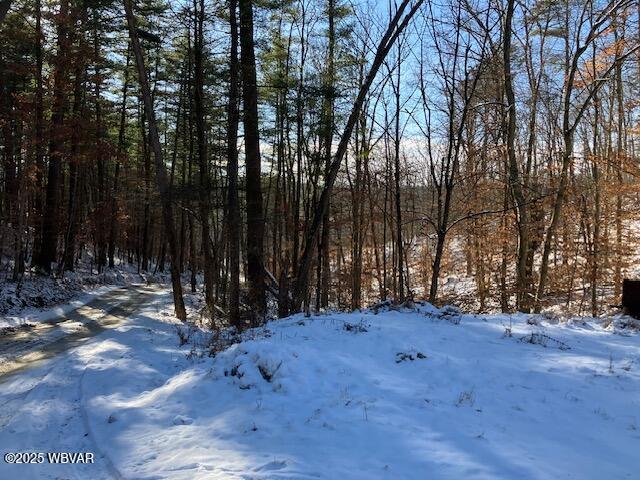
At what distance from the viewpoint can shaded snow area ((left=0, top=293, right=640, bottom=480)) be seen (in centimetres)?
396

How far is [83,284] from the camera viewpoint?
21.1 meters

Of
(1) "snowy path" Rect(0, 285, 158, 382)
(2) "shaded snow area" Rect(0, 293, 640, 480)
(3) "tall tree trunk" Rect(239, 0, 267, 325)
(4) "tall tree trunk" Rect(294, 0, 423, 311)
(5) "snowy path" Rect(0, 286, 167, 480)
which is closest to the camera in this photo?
(2) "shaded snow area" Rect(0, 293, 640, 480)

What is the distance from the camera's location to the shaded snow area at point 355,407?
13.0 feet

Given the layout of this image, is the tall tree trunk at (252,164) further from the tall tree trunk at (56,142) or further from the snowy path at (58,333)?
the tall tree trunk at (56,142)

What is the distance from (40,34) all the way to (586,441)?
67.7ft

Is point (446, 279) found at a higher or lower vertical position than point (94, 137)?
lower

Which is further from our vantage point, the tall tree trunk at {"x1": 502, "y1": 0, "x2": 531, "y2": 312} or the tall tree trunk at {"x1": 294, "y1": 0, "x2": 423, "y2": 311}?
the tall tree trunk at {"x1": 502, "y1": 0, "x2": 531, "y2": 312}

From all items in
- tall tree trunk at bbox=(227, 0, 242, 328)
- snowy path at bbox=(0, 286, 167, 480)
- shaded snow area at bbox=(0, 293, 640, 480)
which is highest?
tall tree trunk at bbox=(227, 0, 242, 328)

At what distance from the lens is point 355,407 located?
195 inches

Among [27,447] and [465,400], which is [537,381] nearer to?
[465,400]

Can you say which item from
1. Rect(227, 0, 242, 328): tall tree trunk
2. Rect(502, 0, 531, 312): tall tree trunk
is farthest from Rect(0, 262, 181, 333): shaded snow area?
Rect(502, 0, 531, 312): tall tree trunk

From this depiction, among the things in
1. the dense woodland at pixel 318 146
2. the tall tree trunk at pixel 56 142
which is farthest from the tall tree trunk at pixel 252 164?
the tall tree trunk at pixel 56 142

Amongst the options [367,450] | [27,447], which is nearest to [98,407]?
[27,447]

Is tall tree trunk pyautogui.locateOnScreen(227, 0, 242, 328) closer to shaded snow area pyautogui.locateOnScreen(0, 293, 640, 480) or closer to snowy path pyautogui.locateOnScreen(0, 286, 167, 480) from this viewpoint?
snowy path pyautogui.locateOnScreen(0, 286, 167, 480)
